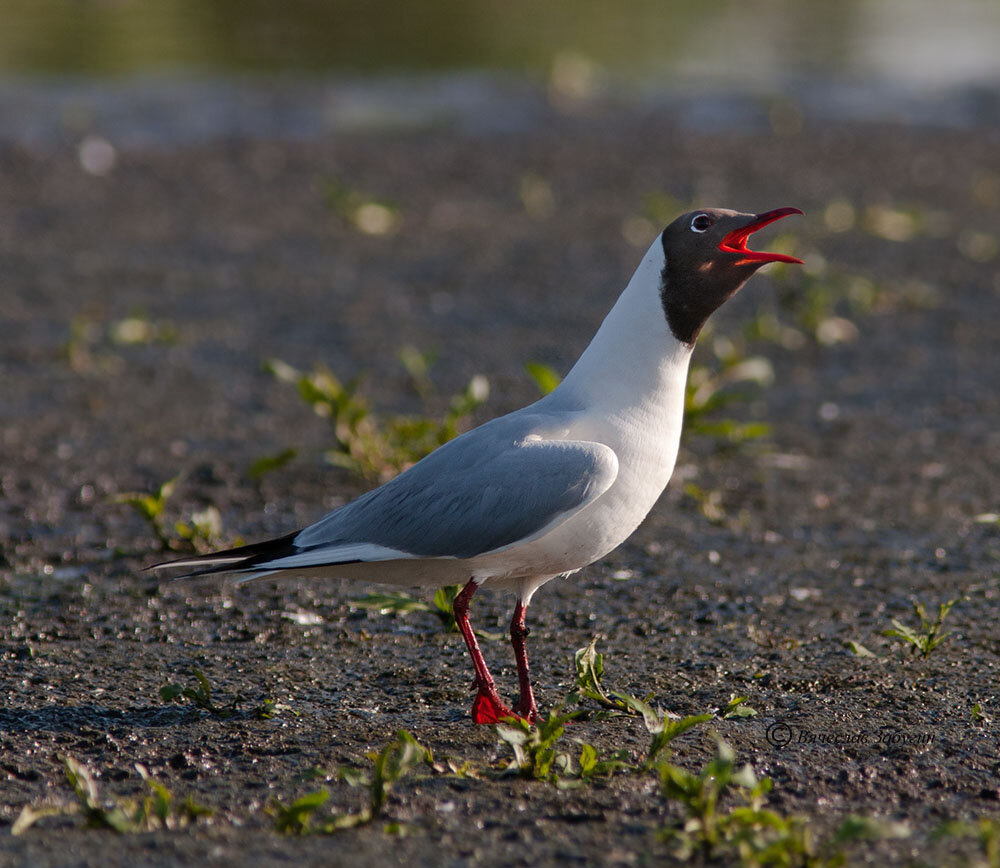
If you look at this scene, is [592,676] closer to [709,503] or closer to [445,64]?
[709,503]

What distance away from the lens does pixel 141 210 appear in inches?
404

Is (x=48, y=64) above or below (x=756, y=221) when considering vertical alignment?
below

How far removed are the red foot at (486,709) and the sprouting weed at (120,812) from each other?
0.85 m

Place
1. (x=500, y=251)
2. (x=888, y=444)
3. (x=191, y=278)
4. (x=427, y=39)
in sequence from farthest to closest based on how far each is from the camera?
1. (x=427, y=39)
2. (x=500, y=251)
3. (x=191, y=278)
4. (x=888, y=444)

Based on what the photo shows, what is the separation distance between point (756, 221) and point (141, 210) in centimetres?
723

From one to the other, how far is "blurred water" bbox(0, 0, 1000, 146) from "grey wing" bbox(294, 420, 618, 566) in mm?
9214

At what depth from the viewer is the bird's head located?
394cm

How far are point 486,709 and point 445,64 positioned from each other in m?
13.1

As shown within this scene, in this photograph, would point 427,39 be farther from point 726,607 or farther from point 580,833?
point 580,833

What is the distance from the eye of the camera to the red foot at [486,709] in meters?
3.73

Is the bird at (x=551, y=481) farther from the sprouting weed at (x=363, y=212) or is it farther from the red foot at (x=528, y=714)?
the sprouting weed at (x=363, y=212)

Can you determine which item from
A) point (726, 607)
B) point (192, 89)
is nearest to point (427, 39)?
point (192, 89)

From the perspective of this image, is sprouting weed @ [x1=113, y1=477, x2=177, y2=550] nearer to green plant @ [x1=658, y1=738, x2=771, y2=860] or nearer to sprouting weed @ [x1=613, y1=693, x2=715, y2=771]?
sprouting weed @ [x1=613, y1=693, x2=715, y2=771]

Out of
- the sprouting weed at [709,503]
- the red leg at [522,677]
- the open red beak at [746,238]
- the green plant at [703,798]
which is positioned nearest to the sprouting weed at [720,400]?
the sprouting weed at [709,503]
